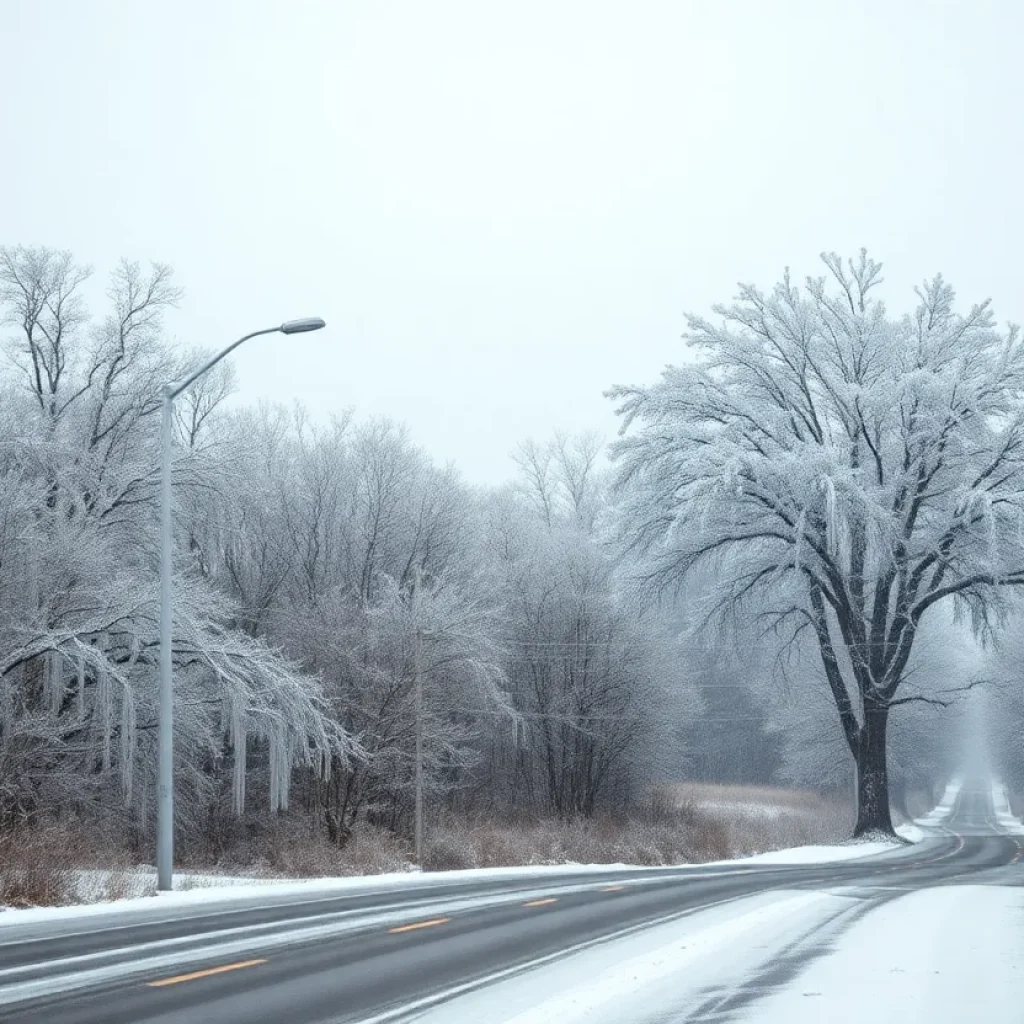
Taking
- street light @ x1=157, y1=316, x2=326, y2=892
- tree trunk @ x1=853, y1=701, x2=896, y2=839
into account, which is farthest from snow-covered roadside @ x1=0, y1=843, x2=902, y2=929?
tree trunk @ x1=853, y1=701, x2=896, y2=839

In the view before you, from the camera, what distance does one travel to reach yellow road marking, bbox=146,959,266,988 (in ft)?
31.4

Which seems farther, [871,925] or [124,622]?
[124,622]

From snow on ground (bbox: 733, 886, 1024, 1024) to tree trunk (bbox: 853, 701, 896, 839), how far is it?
81.1 ft

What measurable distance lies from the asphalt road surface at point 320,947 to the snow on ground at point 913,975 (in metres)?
2.32

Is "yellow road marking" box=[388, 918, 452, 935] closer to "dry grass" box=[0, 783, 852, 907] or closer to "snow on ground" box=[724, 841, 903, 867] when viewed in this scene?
"dry grass" box=[0, 783, 852, 907]

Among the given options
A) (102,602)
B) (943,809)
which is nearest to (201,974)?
(102,602)

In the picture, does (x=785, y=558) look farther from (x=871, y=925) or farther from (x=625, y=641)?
(x=871, y=925)

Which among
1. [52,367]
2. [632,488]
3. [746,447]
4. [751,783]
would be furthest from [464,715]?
[751,783]

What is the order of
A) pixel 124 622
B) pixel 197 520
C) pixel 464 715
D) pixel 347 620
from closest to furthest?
pixel 124 622 → pixel 197 520 → pixel 347 620 → pixel 464 715

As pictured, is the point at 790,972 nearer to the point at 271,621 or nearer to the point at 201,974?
the point at 201,974

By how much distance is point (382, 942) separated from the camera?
40.8 ft

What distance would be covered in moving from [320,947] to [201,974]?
2025 millimetres

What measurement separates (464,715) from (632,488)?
11650 mm

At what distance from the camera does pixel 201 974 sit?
10109 mm
